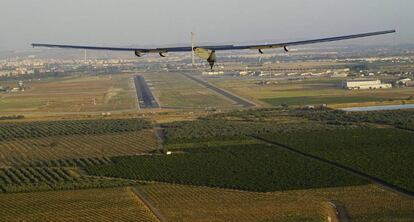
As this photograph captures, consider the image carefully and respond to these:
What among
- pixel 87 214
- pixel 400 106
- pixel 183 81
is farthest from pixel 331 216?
pixel 183 81

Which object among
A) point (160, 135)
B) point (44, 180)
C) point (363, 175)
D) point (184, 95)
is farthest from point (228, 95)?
point (44, 180)

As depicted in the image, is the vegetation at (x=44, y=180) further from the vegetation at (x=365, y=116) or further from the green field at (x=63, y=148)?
the vegetation at (x=365, y=116)

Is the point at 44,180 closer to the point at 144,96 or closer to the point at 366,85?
the point at 144,96

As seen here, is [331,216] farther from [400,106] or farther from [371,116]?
[400,106]

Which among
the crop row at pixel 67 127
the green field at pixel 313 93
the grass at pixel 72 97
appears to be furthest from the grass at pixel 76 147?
the green field at pixel 313 93

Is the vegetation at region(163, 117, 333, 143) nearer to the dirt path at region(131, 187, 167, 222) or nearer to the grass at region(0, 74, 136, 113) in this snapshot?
the dirt path at region(131, 187, 167, 222)

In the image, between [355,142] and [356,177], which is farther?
[355,142]
